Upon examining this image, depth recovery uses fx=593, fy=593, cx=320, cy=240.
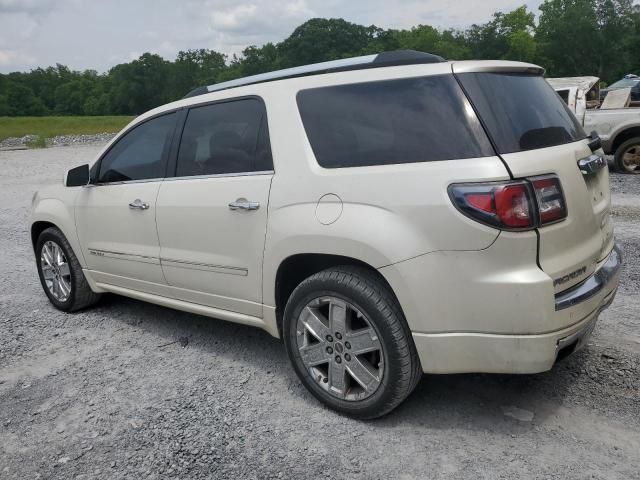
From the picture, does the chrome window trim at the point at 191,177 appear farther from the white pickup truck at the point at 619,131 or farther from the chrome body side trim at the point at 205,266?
the white pickup truck at the point at 619,131

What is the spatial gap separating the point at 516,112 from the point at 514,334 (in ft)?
3.55

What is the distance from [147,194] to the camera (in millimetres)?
4195

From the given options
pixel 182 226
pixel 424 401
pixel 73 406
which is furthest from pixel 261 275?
pixel 73 406

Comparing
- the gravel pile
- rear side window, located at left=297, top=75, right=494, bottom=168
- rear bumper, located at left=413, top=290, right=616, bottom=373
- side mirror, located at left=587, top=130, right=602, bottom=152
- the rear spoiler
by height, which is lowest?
the gravel pile

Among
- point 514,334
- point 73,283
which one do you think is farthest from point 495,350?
point 73,283

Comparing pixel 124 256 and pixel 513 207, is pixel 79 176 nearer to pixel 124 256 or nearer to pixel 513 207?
pixel 124 256

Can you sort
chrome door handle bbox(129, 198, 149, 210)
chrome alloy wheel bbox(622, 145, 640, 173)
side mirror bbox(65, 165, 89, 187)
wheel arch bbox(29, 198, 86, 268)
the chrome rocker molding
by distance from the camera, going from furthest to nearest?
chrome alloy wheel bbox(622, 145, 640, 173), wheel arch bbox(29, 198, 86, 268), side mirror bbox(65, 165, 89, 187), chrome door handle bbox(129, 198, 149, 210), the chrome rocker molding

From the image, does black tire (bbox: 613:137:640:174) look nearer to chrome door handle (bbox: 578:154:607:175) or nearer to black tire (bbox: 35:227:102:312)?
chrome door handle (bbox: 578:154:607:175)

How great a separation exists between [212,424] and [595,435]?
1.97 m

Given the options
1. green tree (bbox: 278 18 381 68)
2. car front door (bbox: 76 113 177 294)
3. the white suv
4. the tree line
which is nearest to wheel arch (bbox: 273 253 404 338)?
the white suv

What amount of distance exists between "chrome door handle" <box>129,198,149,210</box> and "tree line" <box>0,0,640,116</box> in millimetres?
76199

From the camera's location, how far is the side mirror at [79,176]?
15.8 ft

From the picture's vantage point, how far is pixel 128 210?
4.36 meters

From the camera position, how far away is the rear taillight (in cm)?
261
